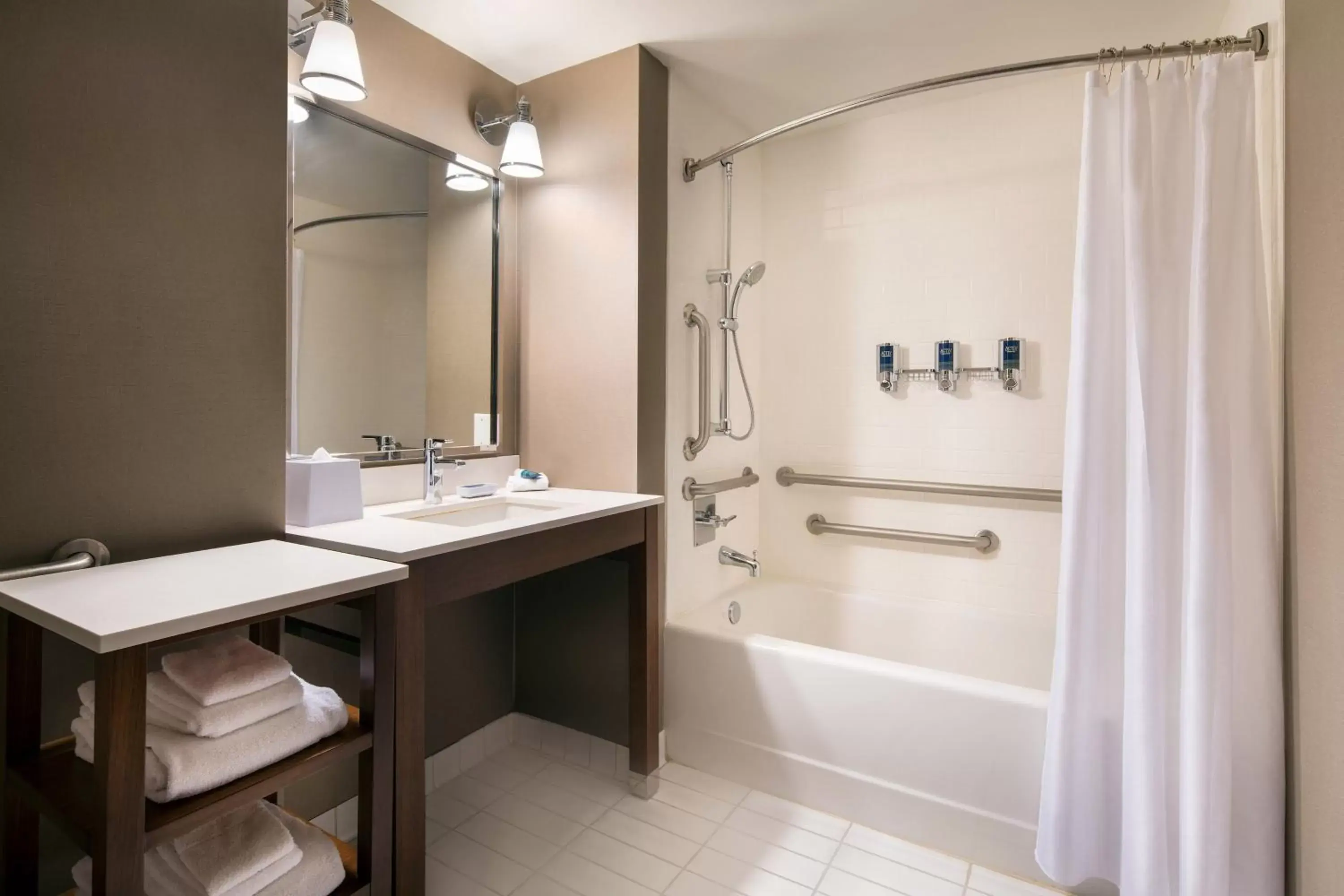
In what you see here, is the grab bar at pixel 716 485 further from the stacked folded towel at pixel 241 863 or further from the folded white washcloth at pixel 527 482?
the stacked folded towel at pixel 241 863

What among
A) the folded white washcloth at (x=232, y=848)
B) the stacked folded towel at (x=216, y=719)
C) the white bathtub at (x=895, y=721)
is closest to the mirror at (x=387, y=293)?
the stacked folded towel at (x=216, y=719)

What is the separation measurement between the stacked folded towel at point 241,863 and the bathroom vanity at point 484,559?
0.15m

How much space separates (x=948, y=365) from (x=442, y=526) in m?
1.86

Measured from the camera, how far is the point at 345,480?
5.37ft

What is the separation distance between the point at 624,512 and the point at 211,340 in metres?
1.09

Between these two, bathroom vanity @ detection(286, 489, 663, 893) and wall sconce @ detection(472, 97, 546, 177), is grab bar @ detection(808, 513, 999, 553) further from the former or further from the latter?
wall sconce @ detection(472, 97, 546, 177)

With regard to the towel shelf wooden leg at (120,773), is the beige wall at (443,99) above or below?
above

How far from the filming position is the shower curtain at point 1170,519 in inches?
52.9

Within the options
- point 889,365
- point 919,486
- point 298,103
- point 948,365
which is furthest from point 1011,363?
point 298,103

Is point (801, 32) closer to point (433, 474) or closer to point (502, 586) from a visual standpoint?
point (433, 474)

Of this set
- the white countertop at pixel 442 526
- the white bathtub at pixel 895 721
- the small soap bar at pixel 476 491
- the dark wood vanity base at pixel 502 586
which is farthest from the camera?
the small soap bar at pixel 476 491

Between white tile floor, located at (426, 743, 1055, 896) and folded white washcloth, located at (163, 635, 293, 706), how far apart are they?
87 cm

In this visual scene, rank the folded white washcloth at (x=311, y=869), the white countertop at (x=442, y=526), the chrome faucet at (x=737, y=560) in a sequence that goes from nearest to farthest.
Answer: the folded white washcloth at (x=311, y=869), the white countertop at (x=442, y=526), the chrome faucet at (x=737, y=560)

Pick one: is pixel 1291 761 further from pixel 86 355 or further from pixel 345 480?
pixel 86 355
